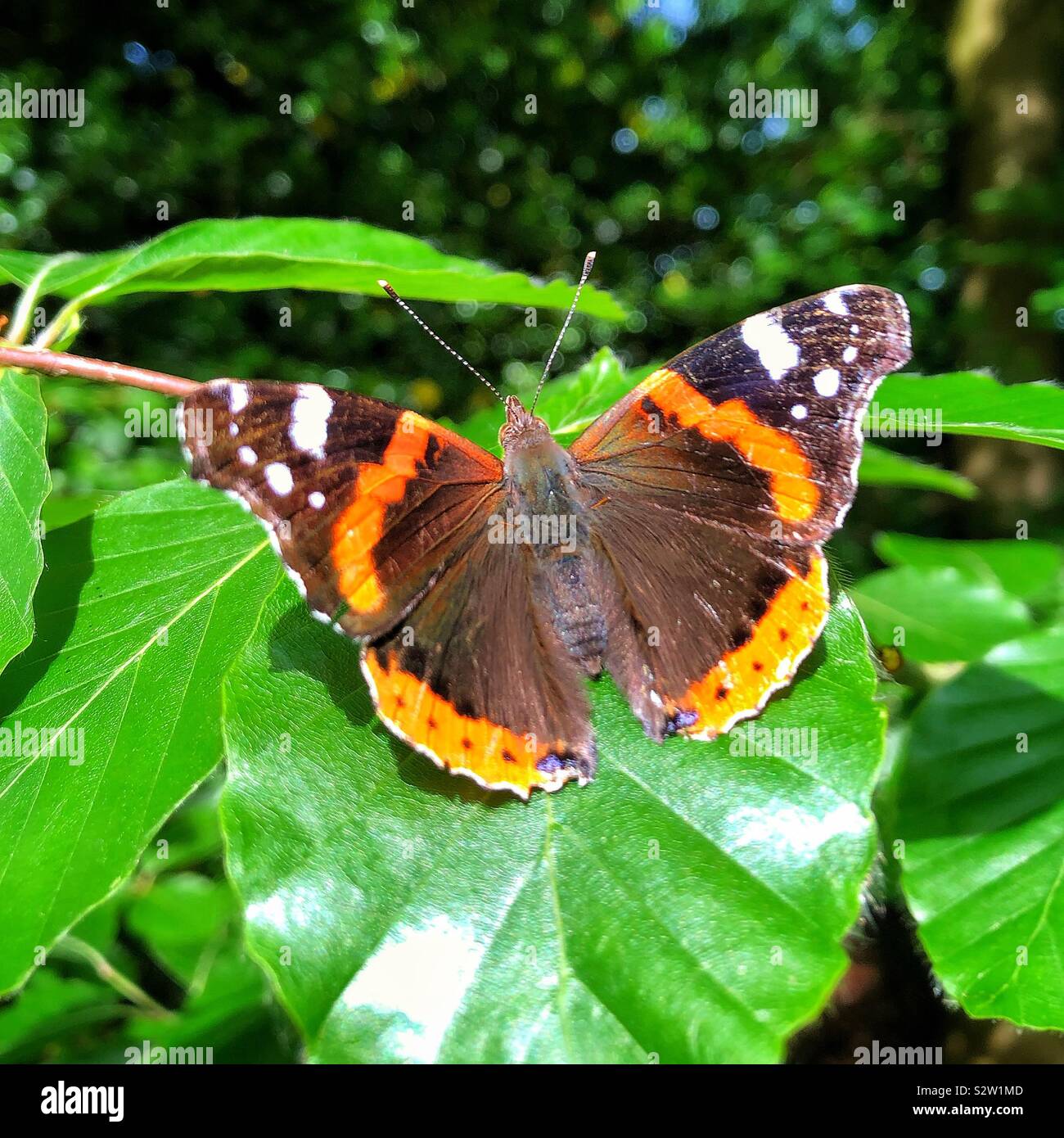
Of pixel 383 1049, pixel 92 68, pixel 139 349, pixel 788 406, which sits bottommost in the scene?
pixel 383 1049

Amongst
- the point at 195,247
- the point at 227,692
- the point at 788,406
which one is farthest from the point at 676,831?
the point at 195,247

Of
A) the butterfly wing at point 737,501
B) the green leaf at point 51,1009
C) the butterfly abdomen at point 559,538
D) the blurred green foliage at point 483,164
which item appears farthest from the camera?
the blurred green foliage at point 483,164

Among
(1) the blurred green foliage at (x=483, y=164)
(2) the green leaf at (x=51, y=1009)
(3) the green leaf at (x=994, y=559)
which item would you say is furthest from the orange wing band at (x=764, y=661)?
(1) the blurred green foliage at (x=483, y=164)

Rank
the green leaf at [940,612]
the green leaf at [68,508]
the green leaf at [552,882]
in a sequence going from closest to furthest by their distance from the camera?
the green leaf at [552,882] → the green leaf at [68,508] → the green leaf at [940,612]

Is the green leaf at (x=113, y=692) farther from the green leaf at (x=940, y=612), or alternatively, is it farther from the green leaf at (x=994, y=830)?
the green leaf at (x=940, y=612)

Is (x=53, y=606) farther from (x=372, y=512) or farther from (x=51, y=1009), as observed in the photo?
(x=51, y=1009)

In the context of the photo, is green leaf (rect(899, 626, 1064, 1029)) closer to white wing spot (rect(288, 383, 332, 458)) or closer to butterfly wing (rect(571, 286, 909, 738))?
butterfly wing (rect(571, 286, 909, 738))

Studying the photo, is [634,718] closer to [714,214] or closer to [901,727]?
[901,727]

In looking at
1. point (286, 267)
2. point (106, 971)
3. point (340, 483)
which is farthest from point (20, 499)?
point (106, 971)
